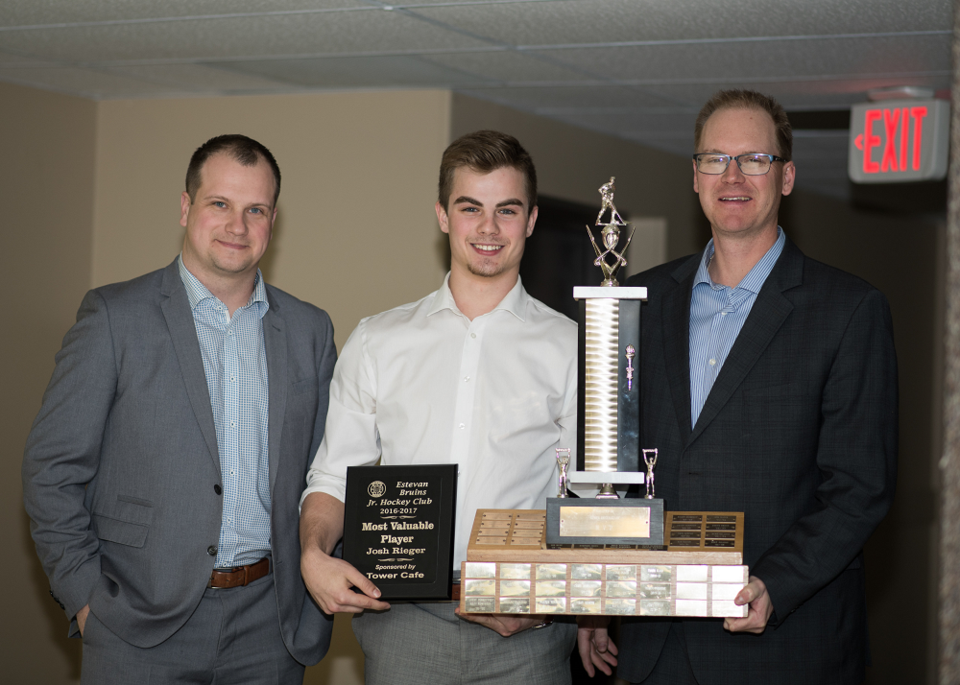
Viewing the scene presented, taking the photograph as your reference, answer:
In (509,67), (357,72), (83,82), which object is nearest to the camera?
(509,67)

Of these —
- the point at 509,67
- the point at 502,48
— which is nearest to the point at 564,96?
the point at 509,67

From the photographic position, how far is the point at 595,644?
262 centimetres

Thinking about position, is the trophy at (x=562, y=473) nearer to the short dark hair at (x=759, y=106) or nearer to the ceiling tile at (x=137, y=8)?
the short dark hair at (x=759, y=106)

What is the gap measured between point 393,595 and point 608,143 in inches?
142

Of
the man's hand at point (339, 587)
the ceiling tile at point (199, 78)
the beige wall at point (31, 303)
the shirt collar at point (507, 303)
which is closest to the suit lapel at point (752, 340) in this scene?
the shirt collar at point (507, 303)

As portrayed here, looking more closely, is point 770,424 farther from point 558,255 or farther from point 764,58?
point 558,255

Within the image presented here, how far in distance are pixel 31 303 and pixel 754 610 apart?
3458mm

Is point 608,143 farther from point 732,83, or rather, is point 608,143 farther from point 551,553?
point 551,553

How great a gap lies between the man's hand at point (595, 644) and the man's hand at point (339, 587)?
57 centimetres

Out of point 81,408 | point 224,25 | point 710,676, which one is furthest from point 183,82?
point 710,676

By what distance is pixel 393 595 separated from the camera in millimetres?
2262

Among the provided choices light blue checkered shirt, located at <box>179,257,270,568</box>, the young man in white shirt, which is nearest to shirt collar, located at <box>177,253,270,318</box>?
light blue checkered shirt, located at <box>179,257,270,568</box>

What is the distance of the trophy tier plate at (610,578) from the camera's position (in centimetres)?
201

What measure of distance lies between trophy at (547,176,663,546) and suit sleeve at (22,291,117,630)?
1251 millimetres
